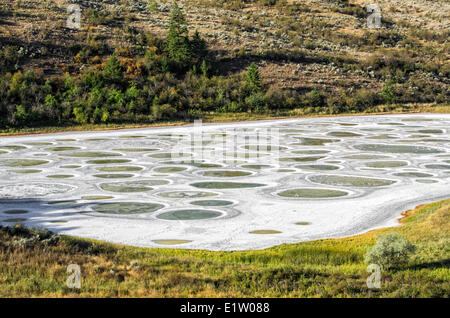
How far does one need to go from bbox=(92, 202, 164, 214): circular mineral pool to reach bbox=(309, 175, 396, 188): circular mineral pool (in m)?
7.57

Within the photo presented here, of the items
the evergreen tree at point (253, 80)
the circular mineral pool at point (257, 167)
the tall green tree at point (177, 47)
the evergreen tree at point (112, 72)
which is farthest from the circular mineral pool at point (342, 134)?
the tall green tree at point (177, 47)

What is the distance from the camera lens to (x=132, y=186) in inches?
896

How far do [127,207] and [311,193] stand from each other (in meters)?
6.94

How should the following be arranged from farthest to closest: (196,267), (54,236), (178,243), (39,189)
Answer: (39,189) → (178,243) → (54,236) → (196,267)

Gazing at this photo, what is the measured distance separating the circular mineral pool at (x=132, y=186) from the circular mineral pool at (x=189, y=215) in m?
3.78

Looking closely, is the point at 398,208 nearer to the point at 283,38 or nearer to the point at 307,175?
the point at 307,175

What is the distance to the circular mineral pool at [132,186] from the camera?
2216cm

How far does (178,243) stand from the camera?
15.4m

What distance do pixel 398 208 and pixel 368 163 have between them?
8610 mm

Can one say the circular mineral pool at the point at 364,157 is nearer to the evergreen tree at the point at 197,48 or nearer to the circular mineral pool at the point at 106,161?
the circular mineral pool at the point at 106,161

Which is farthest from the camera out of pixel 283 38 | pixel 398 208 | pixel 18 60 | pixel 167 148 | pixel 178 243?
pixel 283 38

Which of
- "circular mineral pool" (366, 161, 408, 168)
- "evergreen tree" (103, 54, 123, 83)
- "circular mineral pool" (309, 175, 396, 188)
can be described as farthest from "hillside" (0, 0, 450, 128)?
"circular mineral pool" (309, 175, 396, 188)

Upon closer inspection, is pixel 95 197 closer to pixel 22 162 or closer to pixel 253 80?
pixel 22 162
